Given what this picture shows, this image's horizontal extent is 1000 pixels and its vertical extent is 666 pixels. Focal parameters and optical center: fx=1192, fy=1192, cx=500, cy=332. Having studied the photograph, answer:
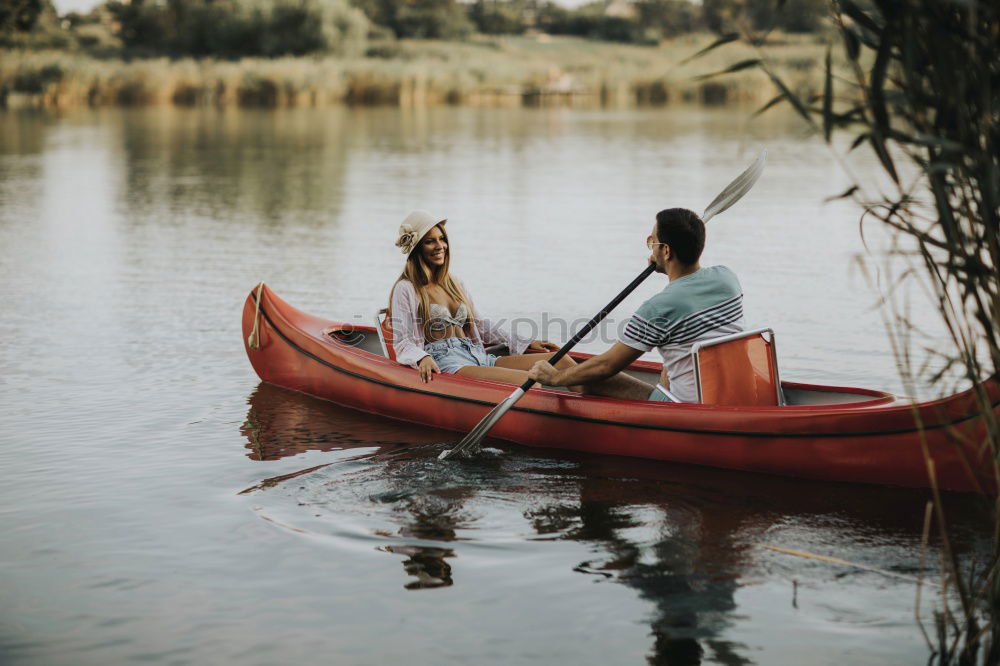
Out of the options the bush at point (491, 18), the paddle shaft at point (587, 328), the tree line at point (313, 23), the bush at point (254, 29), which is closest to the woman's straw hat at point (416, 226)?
the paddle shaft at point (587, 328)

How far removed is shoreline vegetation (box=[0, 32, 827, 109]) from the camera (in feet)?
108

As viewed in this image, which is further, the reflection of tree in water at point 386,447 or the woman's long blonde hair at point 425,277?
the woman's long blonde hair at point 425,277

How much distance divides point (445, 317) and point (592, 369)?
1.12 meters

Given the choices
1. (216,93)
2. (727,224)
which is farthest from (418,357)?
(216,93)

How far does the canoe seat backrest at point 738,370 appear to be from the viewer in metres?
5.19

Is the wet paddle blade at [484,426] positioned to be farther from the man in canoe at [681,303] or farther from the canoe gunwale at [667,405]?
the man in canoe at [681,303]

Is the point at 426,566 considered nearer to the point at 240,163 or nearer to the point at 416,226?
the point at 416,226

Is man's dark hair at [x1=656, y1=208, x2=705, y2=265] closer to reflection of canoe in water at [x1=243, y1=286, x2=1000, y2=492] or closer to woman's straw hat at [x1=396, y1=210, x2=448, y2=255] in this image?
reflection of canoe in water at [x1=243, y1=286, x2=1000, y2=492]

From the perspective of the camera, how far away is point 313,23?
42.2 meters

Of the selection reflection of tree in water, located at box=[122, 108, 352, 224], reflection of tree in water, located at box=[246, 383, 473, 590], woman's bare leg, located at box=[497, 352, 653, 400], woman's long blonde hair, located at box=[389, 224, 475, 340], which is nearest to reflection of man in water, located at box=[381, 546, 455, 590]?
reflection of tree in water, located at box=[246, 383, 473, 590]

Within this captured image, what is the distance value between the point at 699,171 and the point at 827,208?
376 centimetres

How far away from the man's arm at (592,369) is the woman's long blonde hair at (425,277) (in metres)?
0.84

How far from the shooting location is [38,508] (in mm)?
5070

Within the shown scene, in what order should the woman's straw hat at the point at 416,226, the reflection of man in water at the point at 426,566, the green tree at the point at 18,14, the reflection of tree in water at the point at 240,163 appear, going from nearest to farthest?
1. the reflection of man in water at the point at 426,566
2. the woman's straw hat at the point at 416,226
3. the reflection of tree in water at the point at 240,163
4. the green tree at the point at 18,14
